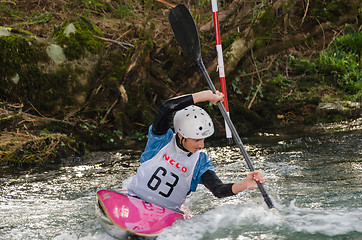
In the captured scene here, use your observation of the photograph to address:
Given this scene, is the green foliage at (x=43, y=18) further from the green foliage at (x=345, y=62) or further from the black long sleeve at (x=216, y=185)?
the black long sleeve at (x=216, y=185)

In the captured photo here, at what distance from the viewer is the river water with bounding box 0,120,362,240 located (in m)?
3.27

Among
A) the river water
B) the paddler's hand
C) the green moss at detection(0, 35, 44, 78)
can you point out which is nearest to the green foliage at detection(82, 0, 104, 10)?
the green moss at detection(0, 35, 44, 78)

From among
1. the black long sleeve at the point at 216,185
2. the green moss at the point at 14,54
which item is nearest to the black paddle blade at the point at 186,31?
the black long sleeve at the point at 216,185

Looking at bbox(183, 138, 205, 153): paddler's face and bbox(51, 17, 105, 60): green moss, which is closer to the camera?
bbox(183, 138, 205, 153): paddler's face

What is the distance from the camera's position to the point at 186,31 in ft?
13.5

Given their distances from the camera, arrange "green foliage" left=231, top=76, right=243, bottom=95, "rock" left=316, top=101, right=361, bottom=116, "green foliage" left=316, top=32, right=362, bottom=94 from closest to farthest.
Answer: "rock" left=316, top=101, right=361, bottom=116
"green foliage" left=231, top=76, right=243, bottom=95
"green foliage" left=316, top=32, right=362, bottom=94

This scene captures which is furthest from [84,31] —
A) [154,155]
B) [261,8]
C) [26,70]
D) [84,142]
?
[154,155]

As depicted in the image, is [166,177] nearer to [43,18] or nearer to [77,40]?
[77,40]

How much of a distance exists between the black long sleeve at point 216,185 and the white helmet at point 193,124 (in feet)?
1.22

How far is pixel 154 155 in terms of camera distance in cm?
368

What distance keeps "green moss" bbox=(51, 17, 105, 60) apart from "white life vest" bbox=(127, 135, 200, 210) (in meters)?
4.39

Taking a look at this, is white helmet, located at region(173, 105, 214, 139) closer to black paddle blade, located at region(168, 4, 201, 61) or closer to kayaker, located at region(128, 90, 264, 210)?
kayaker, located at region(128, 90, 264, 210)

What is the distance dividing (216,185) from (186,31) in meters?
1.55

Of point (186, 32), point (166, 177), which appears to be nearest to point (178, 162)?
point (166, 177)
